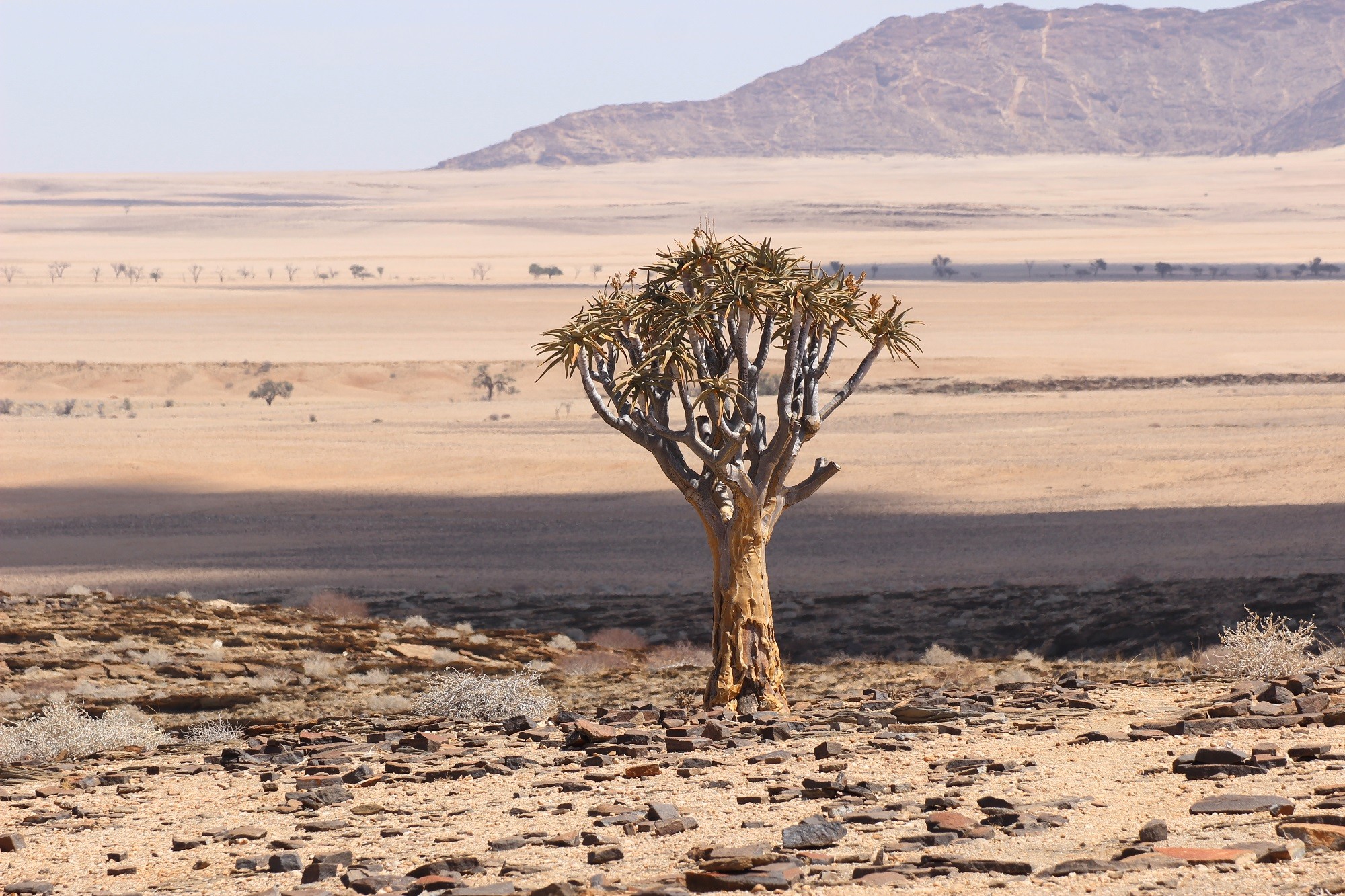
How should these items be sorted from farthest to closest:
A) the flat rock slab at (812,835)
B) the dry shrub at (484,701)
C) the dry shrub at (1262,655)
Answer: the dry shrub at (484,701), the dry shrub at (1262,655), the flat rock slab at (812,835)

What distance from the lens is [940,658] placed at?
630 inches

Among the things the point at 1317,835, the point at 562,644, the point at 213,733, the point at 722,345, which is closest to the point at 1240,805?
the point at 1317,835

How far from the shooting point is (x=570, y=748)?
10.8 m

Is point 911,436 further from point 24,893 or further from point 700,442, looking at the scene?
point 24,893

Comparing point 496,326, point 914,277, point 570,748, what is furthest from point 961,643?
point 914,277

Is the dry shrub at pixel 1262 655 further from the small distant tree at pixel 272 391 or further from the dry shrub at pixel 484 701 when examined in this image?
the small distant tree at pixel 272 391

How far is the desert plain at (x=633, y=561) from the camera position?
8398mm

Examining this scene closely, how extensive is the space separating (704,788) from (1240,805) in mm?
3228

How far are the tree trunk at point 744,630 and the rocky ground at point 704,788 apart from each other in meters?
0.54

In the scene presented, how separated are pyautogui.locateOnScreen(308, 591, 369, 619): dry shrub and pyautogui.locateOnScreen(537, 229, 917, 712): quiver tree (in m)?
8.35

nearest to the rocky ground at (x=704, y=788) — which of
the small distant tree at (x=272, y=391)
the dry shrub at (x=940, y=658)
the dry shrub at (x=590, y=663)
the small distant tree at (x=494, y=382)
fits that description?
the dry shrub at (x=940, y=658)

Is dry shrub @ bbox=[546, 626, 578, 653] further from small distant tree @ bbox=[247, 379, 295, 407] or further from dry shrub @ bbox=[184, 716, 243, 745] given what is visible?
small distant tree @ bbox=[247, 379, 295, 407]

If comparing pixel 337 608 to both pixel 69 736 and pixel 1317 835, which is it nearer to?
pixel 69 736

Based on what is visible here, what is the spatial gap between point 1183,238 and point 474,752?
422 feet
